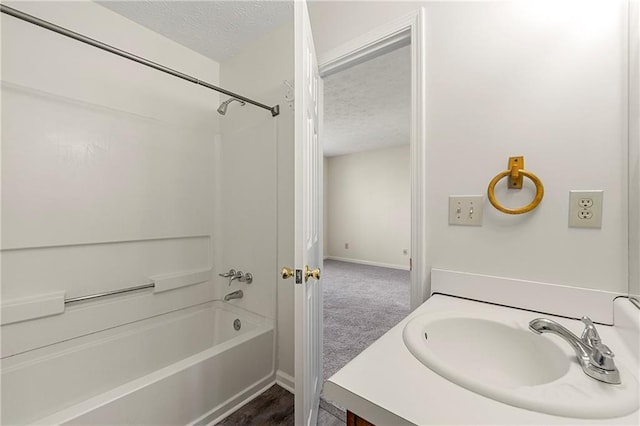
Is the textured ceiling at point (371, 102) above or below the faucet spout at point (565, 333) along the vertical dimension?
above

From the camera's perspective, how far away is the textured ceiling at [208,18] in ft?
5.25

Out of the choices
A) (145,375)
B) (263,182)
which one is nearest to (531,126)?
(263,182)

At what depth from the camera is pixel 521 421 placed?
Answer: 432 mm

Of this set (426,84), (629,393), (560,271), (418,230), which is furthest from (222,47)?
(629,393)

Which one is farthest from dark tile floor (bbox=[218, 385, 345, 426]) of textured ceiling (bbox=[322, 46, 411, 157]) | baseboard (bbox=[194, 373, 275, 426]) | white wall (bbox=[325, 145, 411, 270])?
white wall (bbox=[325, 145, 411, 270])

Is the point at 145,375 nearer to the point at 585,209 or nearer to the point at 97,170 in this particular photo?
the point at 97,170

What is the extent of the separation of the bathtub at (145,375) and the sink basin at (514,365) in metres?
1.19

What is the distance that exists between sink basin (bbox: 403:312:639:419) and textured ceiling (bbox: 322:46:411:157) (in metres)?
1.62

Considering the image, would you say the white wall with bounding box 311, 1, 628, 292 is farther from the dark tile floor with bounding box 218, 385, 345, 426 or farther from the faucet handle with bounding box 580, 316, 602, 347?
the dark tile floor with bounding box 218, 385, 345, 426

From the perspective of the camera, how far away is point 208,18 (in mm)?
1699

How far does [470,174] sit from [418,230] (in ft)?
1.02

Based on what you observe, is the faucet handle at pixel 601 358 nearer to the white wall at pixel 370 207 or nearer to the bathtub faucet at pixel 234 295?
the bathtub faucet at pixel 234 295

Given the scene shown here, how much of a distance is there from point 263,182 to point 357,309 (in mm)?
1887

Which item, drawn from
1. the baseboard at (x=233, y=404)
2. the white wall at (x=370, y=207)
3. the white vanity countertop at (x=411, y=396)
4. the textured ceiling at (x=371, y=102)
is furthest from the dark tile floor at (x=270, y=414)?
the white wall at (x=370, y=207)
